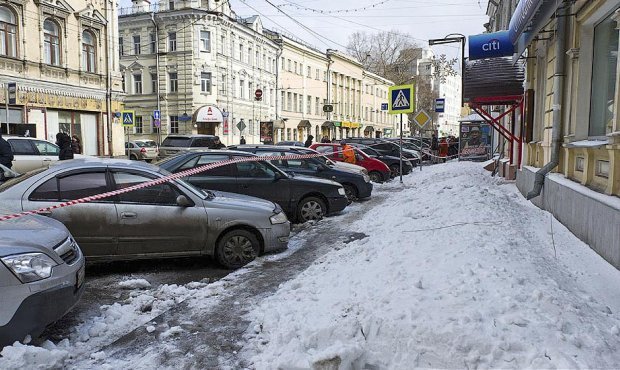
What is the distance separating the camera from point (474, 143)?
24484 millimetres

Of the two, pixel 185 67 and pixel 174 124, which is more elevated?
pixel 185 67

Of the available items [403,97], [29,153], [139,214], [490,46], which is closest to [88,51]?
[29,153]

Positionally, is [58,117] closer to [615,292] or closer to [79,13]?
[79,13]

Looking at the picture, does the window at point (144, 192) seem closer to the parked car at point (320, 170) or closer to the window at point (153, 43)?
the parked car at point (320, 170)

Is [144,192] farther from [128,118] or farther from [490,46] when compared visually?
[128,118]

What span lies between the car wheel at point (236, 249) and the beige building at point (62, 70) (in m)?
17.2

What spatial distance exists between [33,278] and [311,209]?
21.1ft

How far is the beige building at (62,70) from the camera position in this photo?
2336cm

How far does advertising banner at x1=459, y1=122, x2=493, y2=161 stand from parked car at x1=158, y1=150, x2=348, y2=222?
52.0 feet

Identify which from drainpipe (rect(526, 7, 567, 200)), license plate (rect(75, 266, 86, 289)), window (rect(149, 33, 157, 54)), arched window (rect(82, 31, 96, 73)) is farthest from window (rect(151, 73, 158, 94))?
license plate (rect(75, 266, 86, 289))

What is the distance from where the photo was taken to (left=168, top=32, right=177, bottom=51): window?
40.4 metres

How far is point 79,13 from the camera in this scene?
27.5 m

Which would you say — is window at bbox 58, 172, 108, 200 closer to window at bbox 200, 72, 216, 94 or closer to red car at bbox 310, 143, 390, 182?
red car at bbox 310, 143, 390, 182

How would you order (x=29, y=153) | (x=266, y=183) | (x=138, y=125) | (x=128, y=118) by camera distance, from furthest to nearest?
(x=138, y=125) < (x=128, y=118) < (x=29, y=153) < (x=266, y=183)
